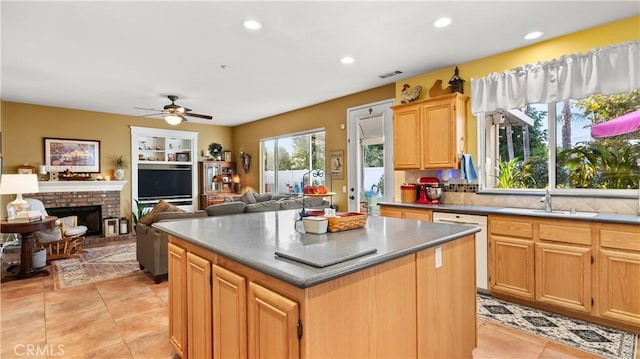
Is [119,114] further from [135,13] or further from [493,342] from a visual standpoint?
[493,342]

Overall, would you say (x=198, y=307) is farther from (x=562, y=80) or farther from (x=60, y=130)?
(x=60, y=130)

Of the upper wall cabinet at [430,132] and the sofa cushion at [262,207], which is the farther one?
the sofa cushion at [262,207]

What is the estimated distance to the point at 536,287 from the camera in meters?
3.01

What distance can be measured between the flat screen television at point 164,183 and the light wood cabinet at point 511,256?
273 inches

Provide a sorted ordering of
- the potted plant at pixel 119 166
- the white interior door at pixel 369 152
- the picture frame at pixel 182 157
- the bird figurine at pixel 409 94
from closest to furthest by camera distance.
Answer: the bird figurine at pixel 409 94 → the white interior door at pixel 369 152 → the potted plant at pixel 119 166 → the picture frame at pixel 182 157

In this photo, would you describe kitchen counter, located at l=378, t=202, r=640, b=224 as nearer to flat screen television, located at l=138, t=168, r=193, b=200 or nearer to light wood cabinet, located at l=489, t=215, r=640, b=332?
light wood cabinet, located at l=489, t=215, r=640, b=332

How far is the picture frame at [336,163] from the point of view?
18.8 feet

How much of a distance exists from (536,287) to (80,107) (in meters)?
7.86

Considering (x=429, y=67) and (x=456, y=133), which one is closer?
(x=456, y=133)

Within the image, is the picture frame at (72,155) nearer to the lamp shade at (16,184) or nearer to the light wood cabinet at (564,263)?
the lamp shade at (16,184)

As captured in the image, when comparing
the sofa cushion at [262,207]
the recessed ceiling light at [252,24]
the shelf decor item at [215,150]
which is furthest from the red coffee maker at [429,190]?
the shelf decor item at [215,150]

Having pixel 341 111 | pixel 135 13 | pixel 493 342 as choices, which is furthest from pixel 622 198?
pixel 135 13

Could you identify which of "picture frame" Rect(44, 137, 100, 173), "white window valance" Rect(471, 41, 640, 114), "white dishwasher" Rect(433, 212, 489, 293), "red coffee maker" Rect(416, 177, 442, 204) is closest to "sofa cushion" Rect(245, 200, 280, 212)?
"red coffee maker" Rect(416, 177, 442, 204)

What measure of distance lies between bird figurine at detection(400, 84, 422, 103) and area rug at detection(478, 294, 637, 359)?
2.60 metres
